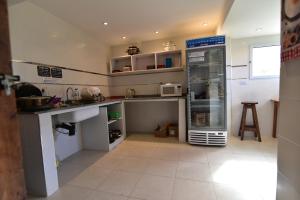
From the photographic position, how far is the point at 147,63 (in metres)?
3.71

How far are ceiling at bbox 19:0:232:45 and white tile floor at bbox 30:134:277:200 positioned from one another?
2094mm

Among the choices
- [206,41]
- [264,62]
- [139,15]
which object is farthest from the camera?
[264,62]

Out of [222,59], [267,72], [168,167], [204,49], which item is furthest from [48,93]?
[267,72]

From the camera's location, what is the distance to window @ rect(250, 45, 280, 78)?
306 centimetres

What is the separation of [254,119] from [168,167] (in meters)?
1.95

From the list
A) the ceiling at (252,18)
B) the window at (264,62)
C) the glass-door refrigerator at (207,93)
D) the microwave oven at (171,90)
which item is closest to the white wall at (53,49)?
the microwave oven at (171,90)

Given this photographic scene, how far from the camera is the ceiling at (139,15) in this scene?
216 centimetres

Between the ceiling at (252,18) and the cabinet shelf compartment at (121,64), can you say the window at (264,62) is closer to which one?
the ceiling at (252,18)

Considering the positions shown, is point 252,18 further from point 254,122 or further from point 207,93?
point 254,122

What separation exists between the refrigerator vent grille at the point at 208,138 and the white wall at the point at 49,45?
7.36 feet

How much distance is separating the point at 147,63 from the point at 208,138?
208 centimetres

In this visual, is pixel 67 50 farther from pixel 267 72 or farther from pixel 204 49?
pixel 267 72

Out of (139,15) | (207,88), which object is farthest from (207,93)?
(139,15)

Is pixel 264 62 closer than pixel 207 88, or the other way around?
pixel 207 88
